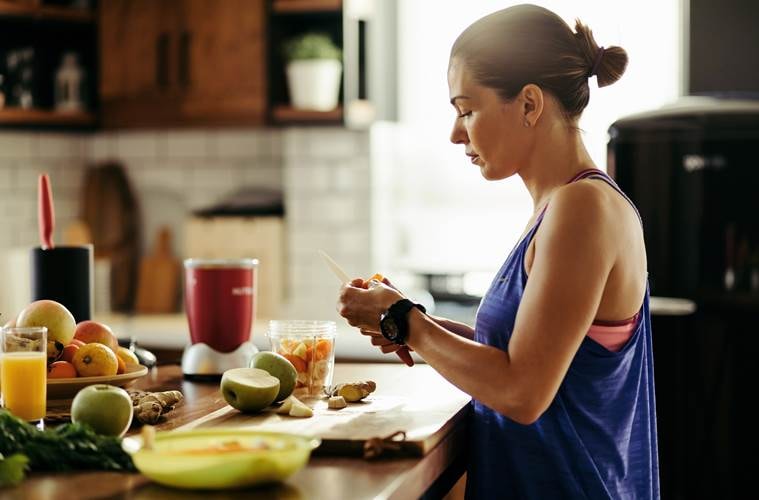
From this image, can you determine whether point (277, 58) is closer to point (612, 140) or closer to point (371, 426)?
point (612, 140)

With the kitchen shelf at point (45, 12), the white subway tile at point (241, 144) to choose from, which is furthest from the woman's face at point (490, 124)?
the kitchen shelf at point (45, 12)

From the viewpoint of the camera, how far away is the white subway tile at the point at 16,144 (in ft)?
15.1

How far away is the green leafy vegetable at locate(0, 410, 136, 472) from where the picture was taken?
149 centimetres

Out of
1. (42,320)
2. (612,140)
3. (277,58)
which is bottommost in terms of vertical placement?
(42,320)

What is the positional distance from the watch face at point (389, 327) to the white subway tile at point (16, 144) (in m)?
3.25

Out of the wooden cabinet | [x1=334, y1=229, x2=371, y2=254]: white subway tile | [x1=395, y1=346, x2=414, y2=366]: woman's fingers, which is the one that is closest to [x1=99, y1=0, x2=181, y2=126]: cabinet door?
the wooden cabinet

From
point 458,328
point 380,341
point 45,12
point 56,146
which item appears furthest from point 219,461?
point 56,146

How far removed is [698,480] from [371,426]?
2.08 meters

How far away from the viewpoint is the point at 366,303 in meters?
1.86

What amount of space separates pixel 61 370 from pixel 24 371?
17cm

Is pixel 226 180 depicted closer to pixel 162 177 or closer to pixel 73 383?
pixel 162 177

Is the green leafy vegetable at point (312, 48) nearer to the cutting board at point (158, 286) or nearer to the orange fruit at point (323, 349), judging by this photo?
the cutting board at point (158, 286)

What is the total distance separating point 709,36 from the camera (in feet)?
12.6

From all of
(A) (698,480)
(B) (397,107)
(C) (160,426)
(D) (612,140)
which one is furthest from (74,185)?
(C) (160,426)
